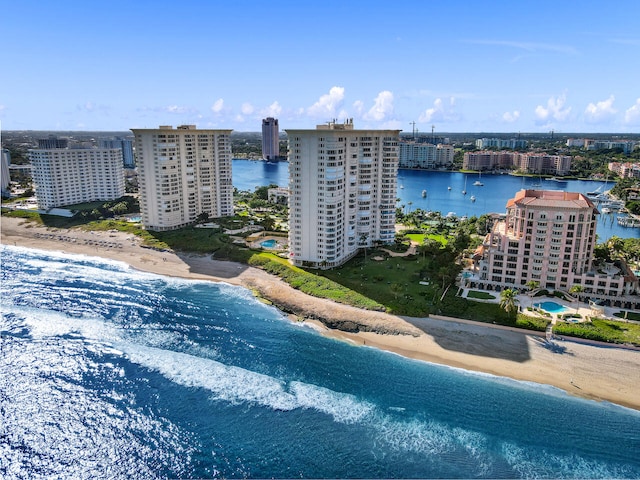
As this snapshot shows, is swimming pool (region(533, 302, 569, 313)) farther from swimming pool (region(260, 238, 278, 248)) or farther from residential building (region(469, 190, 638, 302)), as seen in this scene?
swimming pool (region(260, 238, 278, 248))

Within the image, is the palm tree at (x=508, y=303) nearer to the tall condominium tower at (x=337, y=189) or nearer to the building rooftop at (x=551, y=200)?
the building rooftop at (x=551, y=200)

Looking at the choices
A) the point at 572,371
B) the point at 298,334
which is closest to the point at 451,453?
the point at 572,371

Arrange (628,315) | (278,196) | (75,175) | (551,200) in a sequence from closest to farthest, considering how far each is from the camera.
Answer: (628,315) → (551,200) → (75,175) → (278,196)

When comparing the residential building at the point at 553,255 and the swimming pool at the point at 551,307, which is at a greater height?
the residential building at the point at 553,255

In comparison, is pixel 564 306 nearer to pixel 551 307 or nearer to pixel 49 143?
pixel 551 307

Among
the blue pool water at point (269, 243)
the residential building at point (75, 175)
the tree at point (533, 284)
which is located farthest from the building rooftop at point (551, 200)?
the residential building at point (75, 175)

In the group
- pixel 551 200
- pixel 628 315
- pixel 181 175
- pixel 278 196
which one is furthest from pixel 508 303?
pixel 278 196

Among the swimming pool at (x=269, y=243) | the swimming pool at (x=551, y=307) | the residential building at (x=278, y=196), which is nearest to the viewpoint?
the swimming pool at (x=551, y=307)
